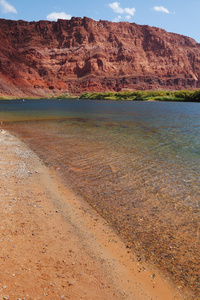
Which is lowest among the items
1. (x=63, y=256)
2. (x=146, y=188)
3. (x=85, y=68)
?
(x=146, y=188)

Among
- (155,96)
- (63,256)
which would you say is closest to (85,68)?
(155,96)

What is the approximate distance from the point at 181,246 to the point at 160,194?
2544mm

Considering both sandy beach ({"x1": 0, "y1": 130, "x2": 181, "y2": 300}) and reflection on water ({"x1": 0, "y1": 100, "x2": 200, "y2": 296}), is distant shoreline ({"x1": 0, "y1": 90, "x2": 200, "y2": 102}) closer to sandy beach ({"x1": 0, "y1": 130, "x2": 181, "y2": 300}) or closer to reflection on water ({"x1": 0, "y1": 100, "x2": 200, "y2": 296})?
reflection on water ({"x1": 0, "y1": 100, "x2": 200, "y2": 296})

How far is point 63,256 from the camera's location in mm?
4336

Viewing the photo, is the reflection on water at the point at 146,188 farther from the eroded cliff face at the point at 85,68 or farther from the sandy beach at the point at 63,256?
the eroded cliff face at the point at 85,68

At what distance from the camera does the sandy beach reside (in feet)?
11.9

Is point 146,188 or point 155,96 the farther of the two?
point 155,96

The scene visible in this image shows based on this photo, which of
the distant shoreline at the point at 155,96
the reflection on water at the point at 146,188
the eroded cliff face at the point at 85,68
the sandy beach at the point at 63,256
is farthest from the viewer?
the eroded cliff face at the point at 85,68

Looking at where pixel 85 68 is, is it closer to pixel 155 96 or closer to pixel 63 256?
pixel 155 96

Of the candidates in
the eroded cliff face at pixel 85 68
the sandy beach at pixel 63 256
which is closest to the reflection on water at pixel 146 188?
the sandy beach at pixel 63 256

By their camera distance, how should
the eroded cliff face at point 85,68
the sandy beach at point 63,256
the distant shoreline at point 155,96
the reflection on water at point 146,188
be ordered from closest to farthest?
the sandy beach at point 63,256
the reflection on water at point 146,188
the distant shoreline at point 155,96
the eroded cliff face at point 85,68

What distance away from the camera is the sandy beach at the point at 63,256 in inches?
143

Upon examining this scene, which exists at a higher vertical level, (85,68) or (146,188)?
(85,68)

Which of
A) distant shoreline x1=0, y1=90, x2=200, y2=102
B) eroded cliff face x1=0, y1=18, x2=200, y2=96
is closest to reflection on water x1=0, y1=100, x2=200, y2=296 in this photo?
distant shoreline x1=0, y1=90, x2=200, y2=102
